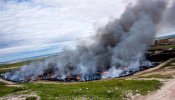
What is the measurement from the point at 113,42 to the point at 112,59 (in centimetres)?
1702

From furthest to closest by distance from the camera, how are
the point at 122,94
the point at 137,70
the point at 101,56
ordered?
1. the point at 101,56
2. the point at 137,70
3. the point at 122,94

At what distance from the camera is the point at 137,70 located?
3610 inches

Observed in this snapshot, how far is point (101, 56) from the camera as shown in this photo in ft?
395

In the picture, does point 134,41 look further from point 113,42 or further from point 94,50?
point 94,50

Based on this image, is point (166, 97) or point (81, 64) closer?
point (166, 97)

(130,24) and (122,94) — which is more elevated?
(130,24)

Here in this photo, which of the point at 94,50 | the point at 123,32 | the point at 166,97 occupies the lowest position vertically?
the point at 166,97

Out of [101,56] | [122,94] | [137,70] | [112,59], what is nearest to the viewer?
[122,94]

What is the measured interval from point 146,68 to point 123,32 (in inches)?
1292

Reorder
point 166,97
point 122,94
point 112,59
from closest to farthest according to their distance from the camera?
point 166,97 → point 122,94 → point 112,59

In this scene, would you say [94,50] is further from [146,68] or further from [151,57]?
[146,68]

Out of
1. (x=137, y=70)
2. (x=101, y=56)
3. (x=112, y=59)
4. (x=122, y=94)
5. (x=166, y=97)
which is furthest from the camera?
(x=101, y=56)

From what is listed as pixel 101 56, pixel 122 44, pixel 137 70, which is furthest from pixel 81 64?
pixel 137 70

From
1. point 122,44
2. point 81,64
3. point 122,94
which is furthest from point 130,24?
point 122,94
